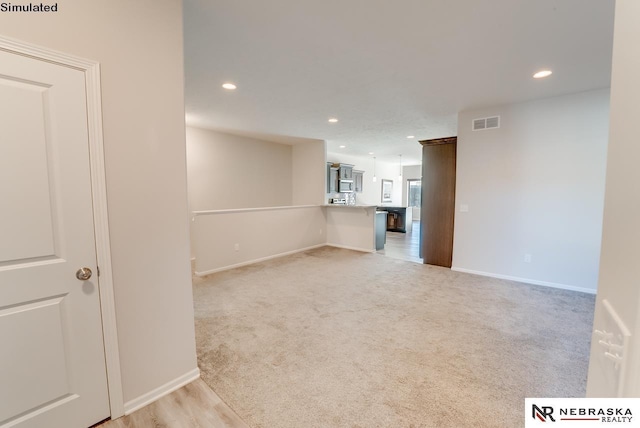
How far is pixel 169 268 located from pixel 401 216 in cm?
795

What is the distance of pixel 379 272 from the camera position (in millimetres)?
4539

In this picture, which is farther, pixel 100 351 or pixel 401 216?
pixel 401 216

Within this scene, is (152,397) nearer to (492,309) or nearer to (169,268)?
(169,268)

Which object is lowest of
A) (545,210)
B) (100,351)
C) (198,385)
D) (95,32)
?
(198,385)

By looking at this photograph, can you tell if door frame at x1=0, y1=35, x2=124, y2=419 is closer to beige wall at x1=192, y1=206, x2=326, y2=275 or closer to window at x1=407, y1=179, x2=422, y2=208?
beige wall at x1=192, y1=206, x2=326, y2=275

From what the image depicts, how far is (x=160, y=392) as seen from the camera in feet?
5.79

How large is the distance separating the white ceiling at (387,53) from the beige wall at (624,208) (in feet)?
4.75

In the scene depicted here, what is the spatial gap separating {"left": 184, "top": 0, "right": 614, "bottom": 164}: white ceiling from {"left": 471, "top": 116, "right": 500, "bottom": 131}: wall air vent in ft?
0.79

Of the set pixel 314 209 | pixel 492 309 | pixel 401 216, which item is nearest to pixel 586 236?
pixel 492 309

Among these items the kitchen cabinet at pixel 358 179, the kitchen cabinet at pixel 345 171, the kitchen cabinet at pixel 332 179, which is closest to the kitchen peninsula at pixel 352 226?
the kitchen cabinet at pixel 332 179

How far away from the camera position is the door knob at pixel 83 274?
1433mm

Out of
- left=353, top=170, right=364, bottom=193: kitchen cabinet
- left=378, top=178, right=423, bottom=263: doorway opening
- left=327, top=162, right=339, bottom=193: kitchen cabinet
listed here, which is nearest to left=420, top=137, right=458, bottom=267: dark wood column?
left=378, top=178, right=423, bottom=263: doorway opening

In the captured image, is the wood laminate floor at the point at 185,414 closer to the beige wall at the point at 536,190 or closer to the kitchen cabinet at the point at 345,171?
the beige wall at the point at 536,190

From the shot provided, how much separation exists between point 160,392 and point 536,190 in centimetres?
500
